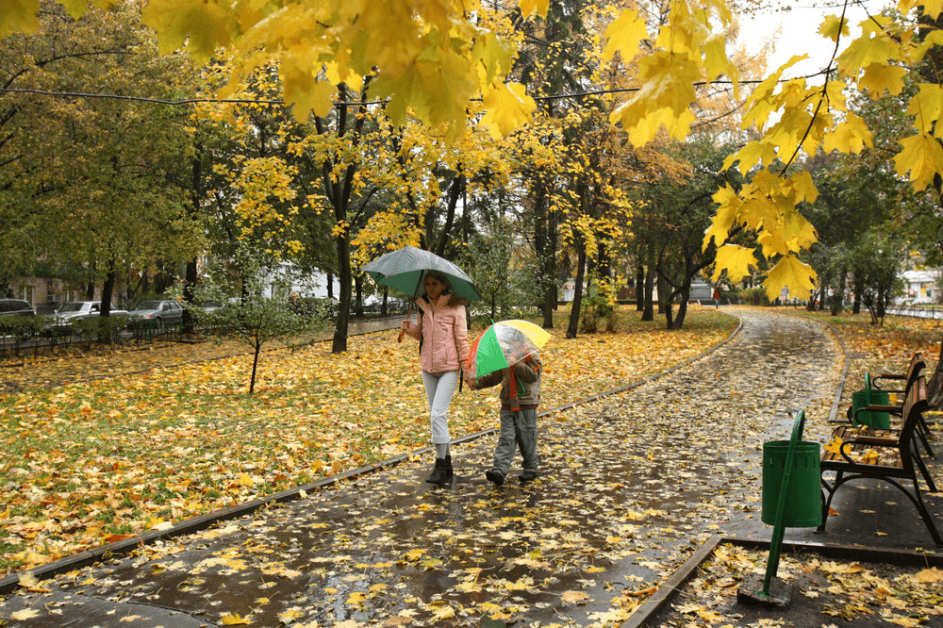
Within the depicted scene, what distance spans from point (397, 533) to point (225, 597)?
1.55 m

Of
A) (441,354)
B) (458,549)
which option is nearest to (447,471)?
(441,354)

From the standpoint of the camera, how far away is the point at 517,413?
704 centimetres

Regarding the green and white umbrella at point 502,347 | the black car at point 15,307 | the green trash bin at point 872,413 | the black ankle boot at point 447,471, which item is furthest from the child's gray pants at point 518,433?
the black car at point 15,307

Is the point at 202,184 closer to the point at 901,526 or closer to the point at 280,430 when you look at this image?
the point at 280,430

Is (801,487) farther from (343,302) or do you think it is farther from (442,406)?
(343,302)

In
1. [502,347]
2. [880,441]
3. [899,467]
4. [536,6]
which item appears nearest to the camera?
[536,6]

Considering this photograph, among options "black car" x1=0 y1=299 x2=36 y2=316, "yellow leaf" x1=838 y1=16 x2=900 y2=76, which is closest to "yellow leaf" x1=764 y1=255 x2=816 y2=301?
"yellow leaf" x1=838 y1=16 x2=900 y2=76

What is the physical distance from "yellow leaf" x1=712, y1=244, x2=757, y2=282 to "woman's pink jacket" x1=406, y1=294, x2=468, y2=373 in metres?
3.69

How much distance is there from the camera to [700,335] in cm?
2655

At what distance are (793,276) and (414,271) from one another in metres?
4.80

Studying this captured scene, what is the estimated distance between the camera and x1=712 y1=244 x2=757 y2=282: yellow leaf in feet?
11.3

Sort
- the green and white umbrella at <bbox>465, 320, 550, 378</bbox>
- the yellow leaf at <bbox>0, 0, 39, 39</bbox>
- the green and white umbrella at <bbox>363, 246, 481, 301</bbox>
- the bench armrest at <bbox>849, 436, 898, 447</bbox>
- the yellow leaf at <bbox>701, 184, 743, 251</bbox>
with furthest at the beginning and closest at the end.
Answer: the green and white umbrella at <bbox>363, 246, 481, 301</bbox>, the green and white umbrella at <bbox>465, 320, 550, 378</bbox>, the bench armrest at <bbox>849, 436, 898, 447</bbox>, the yellow leaf at <bbox>701, 184, 743, 251</bbox>, the yellow leaf at <bbox>0, 0, 39, 39</bbox>

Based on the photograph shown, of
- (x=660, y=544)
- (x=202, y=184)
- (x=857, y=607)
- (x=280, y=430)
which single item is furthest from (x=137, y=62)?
(x=857, y=607)

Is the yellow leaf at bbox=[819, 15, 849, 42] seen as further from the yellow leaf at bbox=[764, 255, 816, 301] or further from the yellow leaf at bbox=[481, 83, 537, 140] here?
the yellow leaf at bbox=[481, 83, 537, 140]
